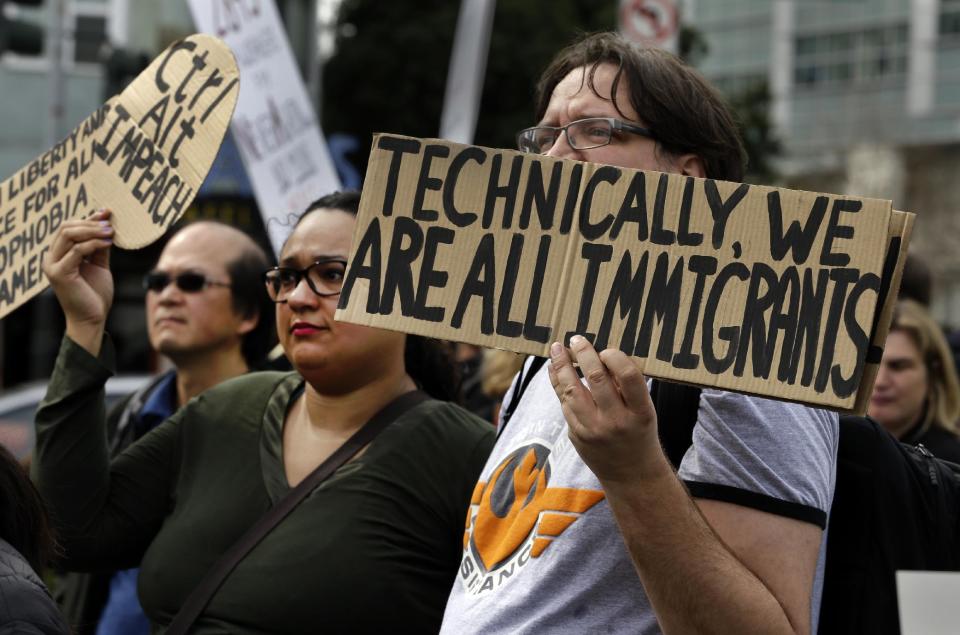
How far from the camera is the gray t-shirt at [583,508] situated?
184cm

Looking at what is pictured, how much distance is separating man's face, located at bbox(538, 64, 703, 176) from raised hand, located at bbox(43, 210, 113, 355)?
105 cm

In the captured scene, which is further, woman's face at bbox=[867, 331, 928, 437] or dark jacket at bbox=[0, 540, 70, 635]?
woman's face at bbox=[867, 331, 928, 437]

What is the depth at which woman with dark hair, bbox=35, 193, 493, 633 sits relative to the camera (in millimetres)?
2629

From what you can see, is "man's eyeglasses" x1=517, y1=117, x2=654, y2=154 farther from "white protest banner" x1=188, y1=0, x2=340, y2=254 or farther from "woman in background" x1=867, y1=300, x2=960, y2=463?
"white protest banner" x1=188, y1=0, x2=340, y2=254

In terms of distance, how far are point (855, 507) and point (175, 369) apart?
2.79 m

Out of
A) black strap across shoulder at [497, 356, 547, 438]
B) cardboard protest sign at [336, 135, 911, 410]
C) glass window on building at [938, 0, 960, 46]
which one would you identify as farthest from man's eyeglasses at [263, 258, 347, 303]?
glass window on building at [938, 0, 960, 46]

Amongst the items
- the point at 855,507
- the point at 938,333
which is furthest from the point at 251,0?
the point at 855,507

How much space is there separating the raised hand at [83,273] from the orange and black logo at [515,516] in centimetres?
102

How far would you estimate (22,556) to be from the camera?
7.34 ft

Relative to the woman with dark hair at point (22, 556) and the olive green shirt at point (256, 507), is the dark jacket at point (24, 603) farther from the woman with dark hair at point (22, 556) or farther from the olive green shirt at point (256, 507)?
the olive green shirt at point (256, 507)

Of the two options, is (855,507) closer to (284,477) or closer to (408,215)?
(408,215)

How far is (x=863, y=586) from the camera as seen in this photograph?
6.53ft

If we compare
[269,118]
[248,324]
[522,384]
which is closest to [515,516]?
[522,384]

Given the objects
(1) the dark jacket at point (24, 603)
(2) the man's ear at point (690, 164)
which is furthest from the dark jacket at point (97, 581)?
(2) the man's ear at point (690, 164)
